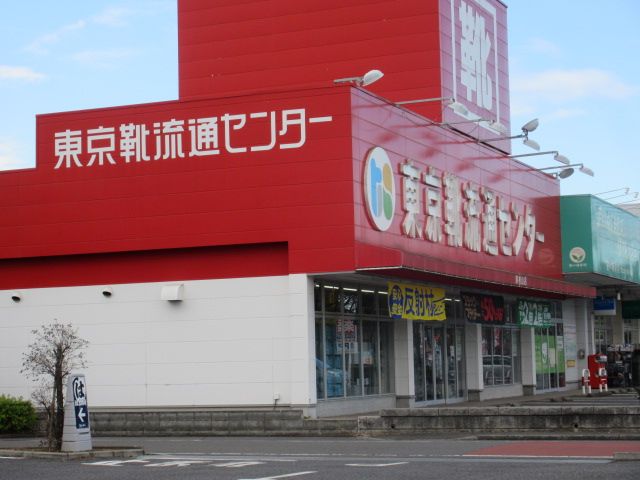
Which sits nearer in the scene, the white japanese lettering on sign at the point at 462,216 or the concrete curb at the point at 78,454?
the concrete curb at the point at 78,454

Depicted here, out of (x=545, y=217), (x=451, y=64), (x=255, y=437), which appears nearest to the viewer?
(x=255, y=437)

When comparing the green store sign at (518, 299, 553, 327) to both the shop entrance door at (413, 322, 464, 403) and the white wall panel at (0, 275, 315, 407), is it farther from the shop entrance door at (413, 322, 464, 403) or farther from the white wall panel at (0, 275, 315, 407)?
the white wall panel at (0, 275, 315, 407)

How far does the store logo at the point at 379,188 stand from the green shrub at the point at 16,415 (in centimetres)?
875

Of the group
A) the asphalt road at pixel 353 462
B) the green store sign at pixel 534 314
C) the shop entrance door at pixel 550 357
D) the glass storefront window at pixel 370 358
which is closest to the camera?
the asphalt road at pixel 353 462

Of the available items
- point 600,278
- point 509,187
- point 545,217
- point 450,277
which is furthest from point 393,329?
point 600,278

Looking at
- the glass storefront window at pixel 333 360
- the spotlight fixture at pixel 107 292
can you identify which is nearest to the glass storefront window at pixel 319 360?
the glass storefront window at pixel 333 360

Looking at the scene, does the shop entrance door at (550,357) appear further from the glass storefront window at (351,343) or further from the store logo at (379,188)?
the store logo at (379,188)

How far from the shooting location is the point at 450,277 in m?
28.4

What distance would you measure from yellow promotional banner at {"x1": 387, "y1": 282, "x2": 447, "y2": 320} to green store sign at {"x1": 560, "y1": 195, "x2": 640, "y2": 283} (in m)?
9.20

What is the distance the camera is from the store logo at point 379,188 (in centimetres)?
2595

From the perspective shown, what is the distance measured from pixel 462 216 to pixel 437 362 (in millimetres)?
4094

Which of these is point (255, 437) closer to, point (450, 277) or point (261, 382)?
point (261, 382)

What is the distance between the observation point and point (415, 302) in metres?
28.8

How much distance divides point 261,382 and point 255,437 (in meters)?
1.52
